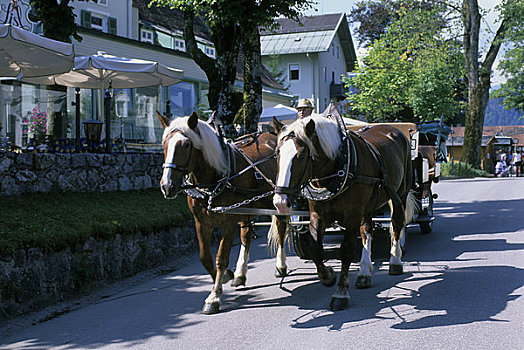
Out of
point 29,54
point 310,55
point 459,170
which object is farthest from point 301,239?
point 310,55

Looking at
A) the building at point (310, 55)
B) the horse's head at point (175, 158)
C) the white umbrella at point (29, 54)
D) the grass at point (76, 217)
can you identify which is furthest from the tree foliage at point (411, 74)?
the horse's head at point (175, 158)

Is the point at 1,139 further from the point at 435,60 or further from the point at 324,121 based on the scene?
the point at 435,60

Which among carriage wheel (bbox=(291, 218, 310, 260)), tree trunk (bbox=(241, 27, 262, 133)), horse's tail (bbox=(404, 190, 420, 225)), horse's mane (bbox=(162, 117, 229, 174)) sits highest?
tree trunk (bbox=(241, 27, 262, 133))

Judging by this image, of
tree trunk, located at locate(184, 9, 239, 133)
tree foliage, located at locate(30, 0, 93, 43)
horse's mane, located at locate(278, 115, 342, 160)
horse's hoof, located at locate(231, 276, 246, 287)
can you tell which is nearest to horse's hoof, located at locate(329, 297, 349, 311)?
horse's mane, located at locate(278, 115, 342, 160)

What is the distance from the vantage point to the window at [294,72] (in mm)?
47031

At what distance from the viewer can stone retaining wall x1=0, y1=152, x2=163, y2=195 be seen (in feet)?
27.4

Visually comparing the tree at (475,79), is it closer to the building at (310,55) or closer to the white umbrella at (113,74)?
the building at (310,55)

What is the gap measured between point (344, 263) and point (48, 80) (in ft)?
33.7

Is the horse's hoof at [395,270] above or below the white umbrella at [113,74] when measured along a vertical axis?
below

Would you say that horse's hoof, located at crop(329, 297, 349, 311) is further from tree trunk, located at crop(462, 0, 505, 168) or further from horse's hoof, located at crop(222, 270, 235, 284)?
tree trunk, located at crop(462, 0, 505, 168)

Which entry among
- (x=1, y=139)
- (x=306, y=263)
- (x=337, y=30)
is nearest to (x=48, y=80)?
(x=1, y=139)

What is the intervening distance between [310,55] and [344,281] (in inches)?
1655

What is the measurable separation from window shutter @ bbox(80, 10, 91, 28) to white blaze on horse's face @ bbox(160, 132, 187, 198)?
19.4 metres

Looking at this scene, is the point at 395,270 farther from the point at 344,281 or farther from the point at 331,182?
the point at 331,182
